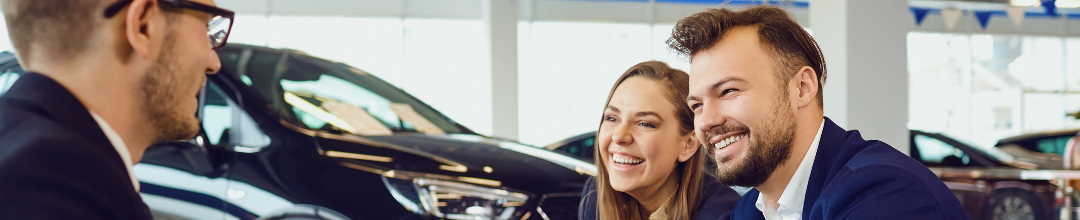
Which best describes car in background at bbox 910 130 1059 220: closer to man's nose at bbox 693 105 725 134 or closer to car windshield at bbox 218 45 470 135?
car windshield at bbox 218 45 470 135

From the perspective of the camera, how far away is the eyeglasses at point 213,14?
0.76m

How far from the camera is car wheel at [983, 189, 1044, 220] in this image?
17.5 feet

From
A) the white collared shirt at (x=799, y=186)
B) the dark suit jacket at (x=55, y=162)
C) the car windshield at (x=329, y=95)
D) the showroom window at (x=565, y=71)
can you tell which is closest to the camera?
the dark suit jacket at (x=55, y=162)

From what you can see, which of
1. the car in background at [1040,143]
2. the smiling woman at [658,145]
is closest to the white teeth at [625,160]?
the smiling woman at [658,145]

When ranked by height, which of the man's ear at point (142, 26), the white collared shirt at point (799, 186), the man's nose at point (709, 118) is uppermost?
the man's ear at point (142, 26)

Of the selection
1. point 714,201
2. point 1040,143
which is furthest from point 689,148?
point 1040,143

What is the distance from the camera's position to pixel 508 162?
246 cm

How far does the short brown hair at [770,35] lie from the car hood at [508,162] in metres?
0.92

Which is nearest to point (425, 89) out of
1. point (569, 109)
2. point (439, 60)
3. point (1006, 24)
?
point (439, 60)

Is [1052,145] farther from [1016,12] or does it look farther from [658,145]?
[658,145]

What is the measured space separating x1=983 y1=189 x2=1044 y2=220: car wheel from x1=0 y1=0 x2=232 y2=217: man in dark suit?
229 inches

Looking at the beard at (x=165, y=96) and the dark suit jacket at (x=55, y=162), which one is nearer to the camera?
the dark suit jacket at (x=55, y=162)

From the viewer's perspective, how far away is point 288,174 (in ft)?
7.74

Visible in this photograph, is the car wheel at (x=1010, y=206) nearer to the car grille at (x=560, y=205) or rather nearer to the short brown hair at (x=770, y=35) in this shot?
the car grille at (x=560, y=205)
